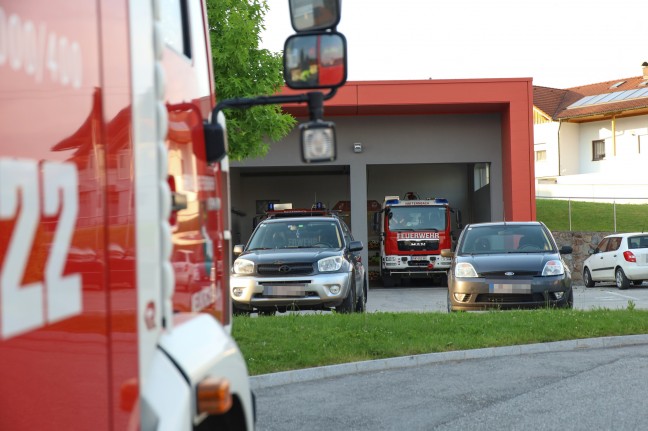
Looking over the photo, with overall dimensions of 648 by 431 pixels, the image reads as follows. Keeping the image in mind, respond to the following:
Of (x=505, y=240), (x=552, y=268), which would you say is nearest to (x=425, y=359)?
(x=552, y=268)

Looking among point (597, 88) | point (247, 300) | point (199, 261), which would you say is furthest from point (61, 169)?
point (597, 88)

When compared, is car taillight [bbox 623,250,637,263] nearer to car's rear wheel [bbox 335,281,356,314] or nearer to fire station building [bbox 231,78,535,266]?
fire station building [bbox 231,78,535,266]

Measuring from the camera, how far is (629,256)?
26922 millimetres

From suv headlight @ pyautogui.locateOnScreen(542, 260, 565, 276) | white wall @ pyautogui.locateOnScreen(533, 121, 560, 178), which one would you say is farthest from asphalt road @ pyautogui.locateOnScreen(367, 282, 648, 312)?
white wall @ pyautogui.locateOnScreen(533, 121, 560, 178)

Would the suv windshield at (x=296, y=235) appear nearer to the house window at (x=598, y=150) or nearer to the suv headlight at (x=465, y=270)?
the suv headlight at (x=465, y=270)

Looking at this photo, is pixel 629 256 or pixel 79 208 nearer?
pixel 79 208

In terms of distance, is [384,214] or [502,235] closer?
[502,235]

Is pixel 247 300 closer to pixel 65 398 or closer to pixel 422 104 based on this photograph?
pixel 65 398

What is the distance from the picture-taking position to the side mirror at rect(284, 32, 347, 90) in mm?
3367

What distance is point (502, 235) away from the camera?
16734mm

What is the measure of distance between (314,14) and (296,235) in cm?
1319

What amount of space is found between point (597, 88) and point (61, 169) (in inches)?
2694

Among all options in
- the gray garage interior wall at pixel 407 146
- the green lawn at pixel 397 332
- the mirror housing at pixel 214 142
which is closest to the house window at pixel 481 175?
the gray garage interior wall at pixel 407 146

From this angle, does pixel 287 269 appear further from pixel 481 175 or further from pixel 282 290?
pixel 481 175
